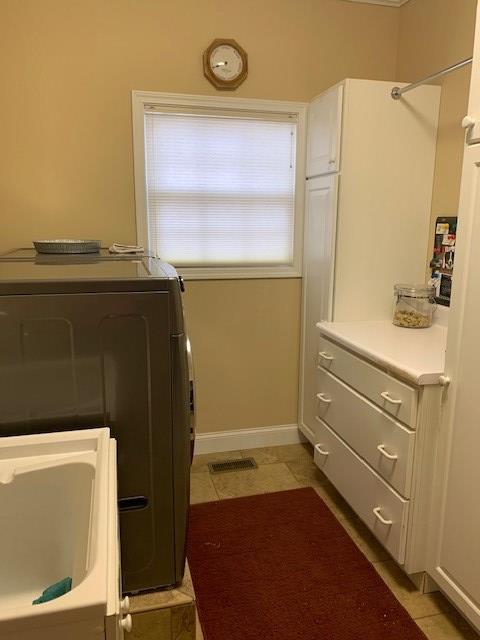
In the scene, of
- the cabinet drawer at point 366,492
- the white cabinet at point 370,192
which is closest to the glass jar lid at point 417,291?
the white cabinet at point 370,192

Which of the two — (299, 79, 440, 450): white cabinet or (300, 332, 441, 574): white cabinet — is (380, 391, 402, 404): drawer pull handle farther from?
(299, 79, 440, 450): white cabinet

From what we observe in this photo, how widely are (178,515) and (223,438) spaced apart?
1744 millimetres

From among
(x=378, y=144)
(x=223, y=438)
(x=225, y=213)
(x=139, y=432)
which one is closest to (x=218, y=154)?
(x=225, y=213)

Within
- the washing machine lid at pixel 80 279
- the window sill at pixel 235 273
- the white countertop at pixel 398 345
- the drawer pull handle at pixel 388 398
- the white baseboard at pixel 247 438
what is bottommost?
the white baseboard at pixel 247 438

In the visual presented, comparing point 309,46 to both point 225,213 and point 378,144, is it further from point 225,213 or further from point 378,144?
point 225,213

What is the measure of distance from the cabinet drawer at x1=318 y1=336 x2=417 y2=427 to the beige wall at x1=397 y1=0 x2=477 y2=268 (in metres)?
0.89

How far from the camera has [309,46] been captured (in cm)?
280

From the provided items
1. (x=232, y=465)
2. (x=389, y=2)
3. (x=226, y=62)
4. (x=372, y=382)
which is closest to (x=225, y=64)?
(x=226, y=62)

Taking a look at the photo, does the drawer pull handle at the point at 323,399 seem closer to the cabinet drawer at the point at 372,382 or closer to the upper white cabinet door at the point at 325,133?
the cabinet drawer at the point at 372,382

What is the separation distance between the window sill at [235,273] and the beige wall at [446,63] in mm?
874

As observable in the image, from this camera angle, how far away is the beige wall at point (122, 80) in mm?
2480

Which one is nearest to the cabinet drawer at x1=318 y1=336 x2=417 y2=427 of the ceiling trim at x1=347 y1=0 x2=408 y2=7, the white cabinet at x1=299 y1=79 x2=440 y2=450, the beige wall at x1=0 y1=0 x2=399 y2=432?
the white cabinet at x1=299 y1=79 x2=440 y2=450

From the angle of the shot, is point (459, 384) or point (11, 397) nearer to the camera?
point (11, 397)

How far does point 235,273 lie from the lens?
2.93 m
